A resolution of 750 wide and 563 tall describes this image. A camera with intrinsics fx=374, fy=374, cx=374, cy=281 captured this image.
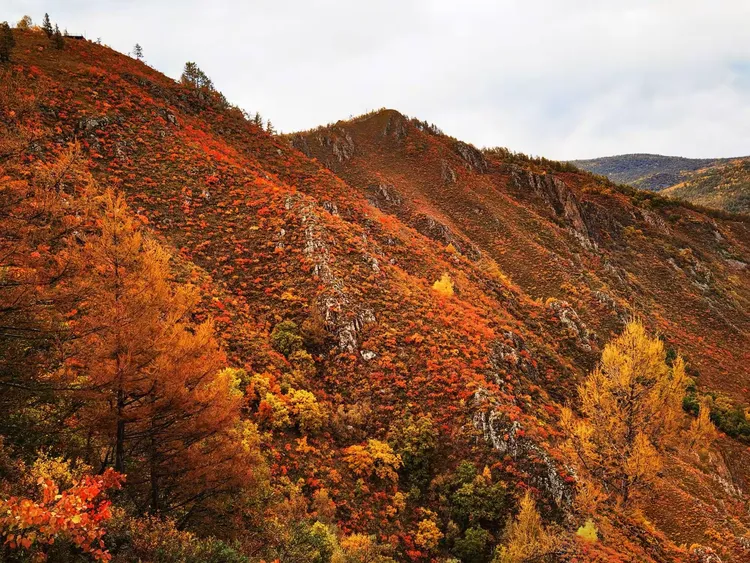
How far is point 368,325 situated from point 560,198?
52413 millimetres

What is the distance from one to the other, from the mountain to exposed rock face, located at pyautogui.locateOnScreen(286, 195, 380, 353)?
18 centimetres

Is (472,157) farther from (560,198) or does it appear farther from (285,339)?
(285,339)

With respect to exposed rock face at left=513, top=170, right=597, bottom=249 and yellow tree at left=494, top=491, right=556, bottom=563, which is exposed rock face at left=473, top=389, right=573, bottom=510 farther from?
exposed rock face at left=513, top=170, right=597, bottom=249

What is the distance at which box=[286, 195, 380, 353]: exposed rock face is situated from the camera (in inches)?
1072

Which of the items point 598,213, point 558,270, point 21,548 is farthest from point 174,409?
point 598,213

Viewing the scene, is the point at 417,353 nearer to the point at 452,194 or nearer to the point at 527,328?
the point at 527,328

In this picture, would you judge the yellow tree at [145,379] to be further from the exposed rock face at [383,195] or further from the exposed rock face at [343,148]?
the exposed rock face at [343,148]

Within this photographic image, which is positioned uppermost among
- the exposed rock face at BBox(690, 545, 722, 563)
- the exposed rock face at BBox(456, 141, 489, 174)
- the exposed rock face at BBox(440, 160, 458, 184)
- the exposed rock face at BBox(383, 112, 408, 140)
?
the exposed rock face at BBox(383, 112, 408, 140)

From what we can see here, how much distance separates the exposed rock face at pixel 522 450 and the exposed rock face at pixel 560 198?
148 ft

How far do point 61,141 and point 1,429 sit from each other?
3415 centimetres

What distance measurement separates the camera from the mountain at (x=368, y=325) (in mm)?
11023

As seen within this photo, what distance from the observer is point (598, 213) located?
210 feet

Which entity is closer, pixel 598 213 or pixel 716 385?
pixel 716 385

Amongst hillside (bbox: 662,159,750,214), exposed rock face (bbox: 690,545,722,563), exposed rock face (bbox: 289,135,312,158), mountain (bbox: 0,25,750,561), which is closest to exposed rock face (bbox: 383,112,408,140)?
exposed rock face (bbox: 289,135,312,158)
